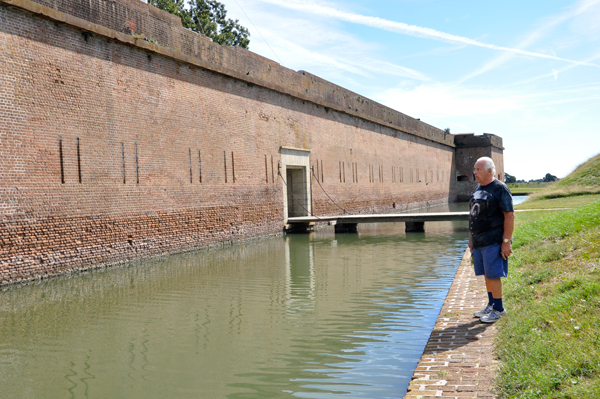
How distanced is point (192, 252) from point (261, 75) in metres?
6.25

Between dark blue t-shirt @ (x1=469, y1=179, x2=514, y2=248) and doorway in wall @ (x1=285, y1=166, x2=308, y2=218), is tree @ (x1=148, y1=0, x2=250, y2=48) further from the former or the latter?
dark blue t-shirt @ (x1=469, y1=179, x2=514, y2=248)

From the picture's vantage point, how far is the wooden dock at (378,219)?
48.0 ft

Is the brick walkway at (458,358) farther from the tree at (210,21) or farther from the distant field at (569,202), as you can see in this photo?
the tree at (210,21)

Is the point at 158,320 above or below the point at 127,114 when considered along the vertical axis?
below

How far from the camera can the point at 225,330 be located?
472 centimetres

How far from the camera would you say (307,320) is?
197 inches

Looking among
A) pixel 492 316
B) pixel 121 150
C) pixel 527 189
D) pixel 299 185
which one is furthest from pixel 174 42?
pixel 527 189

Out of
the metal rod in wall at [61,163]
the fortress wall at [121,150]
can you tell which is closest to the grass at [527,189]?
the fortress wall at [121,150]

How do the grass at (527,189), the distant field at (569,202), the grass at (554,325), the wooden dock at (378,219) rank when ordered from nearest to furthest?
the grass at (554,325), the distant field at (569,202), the wooden dock at (378,219), the grass at (527,189)

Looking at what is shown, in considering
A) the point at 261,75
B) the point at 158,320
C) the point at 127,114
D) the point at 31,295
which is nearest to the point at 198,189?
the point at 127,114

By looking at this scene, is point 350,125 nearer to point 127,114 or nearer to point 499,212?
point 127,114

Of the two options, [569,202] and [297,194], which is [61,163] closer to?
[297,194]

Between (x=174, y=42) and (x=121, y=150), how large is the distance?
10.5 ft

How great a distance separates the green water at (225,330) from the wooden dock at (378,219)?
19.0 feet
